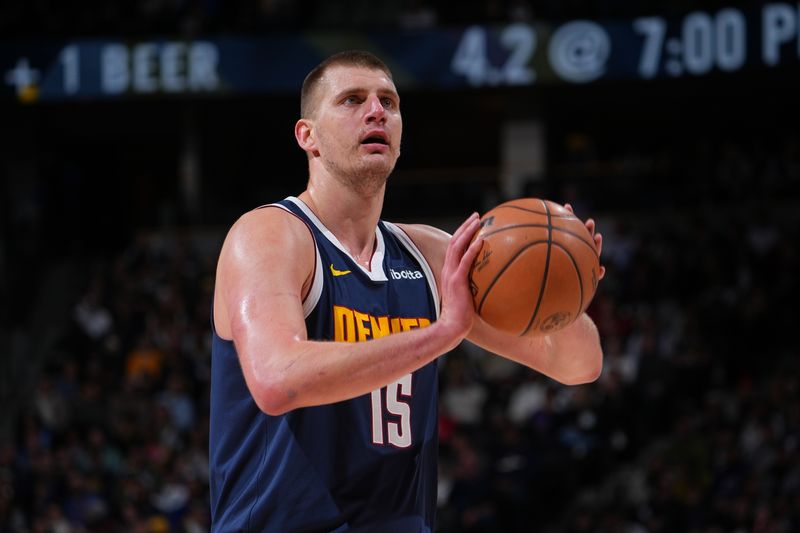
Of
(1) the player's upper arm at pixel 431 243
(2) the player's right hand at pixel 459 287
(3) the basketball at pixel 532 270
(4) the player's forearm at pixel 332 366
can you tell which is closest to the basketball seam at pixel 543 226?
(3) the basketball at pixel 532 270

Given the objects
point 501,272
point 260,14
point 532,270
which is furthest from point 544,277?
point 260,14

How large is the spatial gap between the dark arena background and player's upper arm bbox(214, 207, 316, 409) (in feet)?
25.0

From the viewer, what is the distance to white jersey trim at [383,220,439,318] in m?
3.91

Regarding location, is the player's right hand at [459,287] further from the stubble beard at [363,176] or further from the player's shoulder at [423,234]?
the player's shoulder at [423,234]

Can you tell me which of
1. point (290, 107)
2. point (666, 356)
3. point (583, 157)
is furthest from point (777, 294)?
point (290, 107)

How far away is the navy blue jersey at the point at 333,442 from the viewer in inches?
136

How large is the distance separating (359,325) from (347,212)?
43 centimetres

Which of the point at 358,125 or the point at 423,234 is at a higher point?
the point at 358,125

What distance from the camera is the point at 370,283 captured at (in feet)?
12.2

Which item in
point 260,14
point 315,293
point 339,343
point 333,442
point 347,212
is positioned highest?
point 260,14

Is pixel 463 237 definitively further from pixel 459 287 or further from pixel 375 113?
pixel 375 113

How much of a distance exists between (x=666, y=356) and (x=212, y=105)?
1042cm
